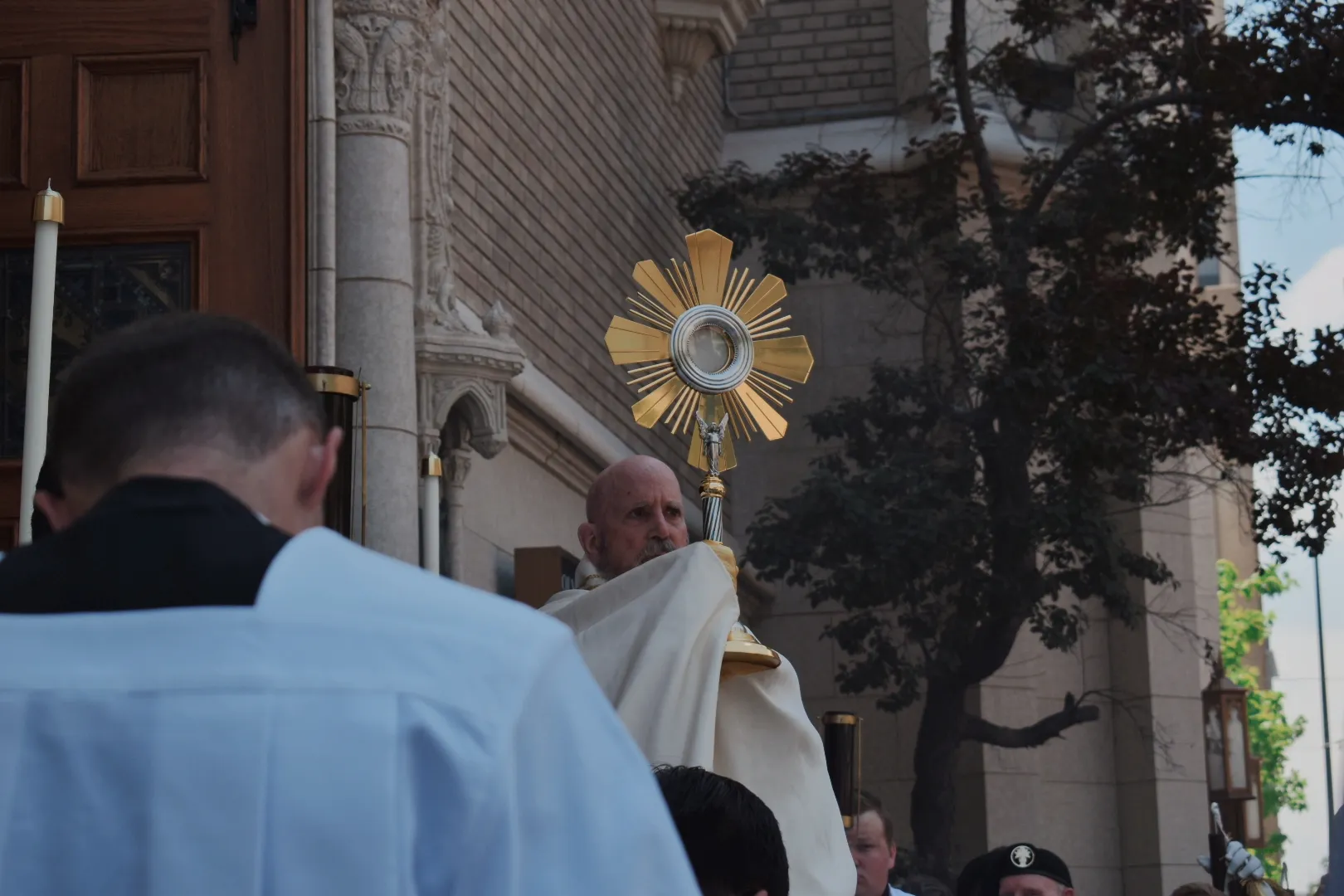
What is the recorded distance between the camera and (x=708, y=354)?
5203 mm

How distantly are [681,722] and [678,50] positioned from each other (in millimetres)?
11157

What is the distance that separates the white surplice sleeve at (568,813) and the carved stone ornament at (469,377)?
7556mm

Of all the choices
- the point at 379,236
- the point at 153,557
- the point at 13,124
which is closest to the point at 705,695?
the point at 153,557

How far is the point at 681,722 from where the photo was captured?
448 cm

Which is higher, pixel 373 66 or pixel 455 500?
pixel 373 66

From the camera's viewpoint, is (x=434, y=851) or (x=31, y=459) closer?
(x=434, y=851)

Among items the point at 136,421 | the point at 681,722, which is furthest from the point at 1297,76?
the point at 136,421

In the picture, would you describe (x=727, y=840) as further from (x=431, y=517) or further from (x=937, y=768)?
(x=937, y=768)

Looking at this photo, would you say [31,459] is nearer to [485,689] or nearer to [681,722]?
[681,722]

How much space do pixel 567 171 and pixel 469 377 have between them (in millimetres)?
3398

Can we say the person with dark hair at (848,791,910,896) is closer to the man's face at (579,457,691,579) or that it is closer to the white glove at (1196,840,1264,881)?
the white glove at (1196,840,1264,881)

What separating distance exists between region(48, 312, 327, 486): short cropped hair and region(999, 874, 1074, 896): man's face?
4.61 meters

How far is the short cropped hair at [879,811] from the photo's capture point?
6.26 m

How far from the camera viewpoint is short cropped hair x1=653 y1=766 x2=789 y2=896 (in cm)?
262
